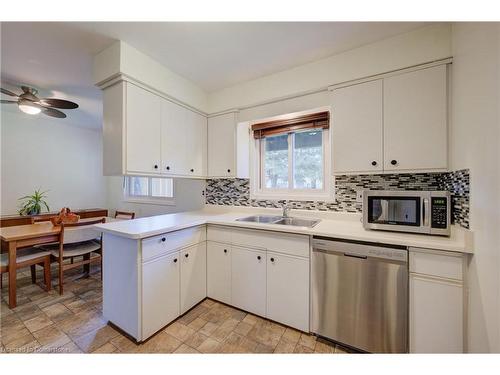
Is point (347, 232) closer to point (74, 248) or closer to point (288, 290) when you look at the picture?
point (288, 290)

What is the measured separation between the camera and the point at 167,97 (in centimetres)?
203

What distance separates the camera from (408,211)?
142cm

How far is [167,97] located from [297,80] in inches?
50.8

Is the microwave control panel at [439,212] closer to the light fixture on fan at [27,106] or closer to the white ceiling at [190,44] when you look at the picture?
the white ceiling at [190,44]

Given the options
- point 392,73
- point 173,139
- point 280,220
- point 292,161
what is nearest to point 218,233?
point 280,220

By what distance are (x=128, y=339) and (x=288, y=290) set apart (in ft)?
4.18

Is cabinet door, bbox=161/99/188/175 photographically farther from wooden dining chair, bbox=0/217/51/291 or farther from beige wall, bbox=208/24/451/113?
wooden dining chair, bbox=0/217/51/291

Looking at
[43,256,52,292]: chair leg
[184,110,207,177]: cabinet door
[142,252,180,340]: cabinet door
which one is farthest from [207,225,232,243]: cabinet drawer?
[43,256,52,292]: chair leg

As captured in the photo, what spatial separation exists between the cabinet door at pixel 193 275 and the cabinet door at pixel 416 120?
1787 millimetres

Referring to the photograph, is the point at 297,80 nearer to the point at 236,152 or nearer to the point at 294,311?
the point at 236,152

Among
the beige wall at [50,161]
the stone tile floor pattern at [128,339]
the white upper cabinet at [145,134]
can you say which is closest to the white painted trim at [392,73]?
the white upper cabinet at [145,134]

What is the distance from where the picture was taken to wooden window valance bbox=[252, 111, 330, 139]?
211cm

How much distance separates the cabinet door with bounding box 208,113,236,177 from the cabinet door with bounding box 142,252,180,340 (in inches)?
43.4
